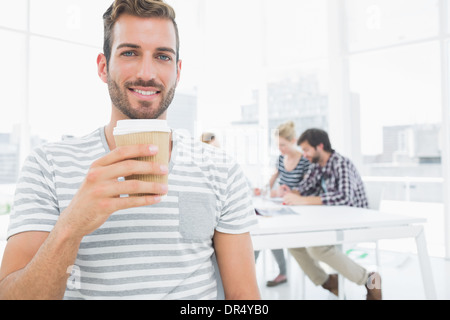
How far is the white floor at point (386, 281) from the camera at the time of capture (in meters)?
2.58

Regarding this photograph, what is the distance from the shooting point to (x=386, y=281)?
293cm

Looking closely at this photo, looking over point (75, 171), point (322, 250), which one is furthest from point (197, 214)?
point (322, 250)

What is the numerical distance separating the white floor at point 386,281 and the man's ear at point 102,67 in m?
1.90

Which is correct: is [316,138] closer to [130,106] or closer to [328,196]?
[328,196]

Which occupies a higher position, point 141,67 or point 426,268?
point 141,67

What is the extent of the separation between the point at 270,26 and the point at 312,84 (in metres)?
1.14

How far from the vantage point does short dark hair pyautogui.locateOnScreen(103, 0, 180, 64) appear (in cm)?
86

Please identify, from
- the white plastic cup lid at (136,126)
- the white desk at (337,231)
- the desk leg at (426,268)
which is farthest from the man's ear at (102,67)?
the desk leg at (426,268)

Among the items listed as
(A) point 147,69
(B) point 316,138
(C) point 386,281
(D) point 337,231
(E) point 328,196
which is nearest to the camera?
(A) point 147,69

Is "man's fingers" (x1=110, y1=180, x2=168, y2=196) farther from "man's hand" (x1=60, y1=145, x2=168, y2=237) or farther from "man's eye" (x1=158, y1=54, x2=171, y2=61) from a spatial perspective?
"man's eye" (x1=158, y1=54, x2=171, y2=61)

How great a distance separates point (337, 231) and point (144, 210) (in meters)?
1.11

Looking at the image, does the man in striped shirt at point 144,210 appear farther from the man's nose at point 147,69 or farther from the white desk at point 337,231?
the white desk at point 337,231

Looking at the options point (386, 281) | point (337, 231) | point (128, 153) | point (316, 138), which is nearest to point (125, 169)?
point (128, 153)
